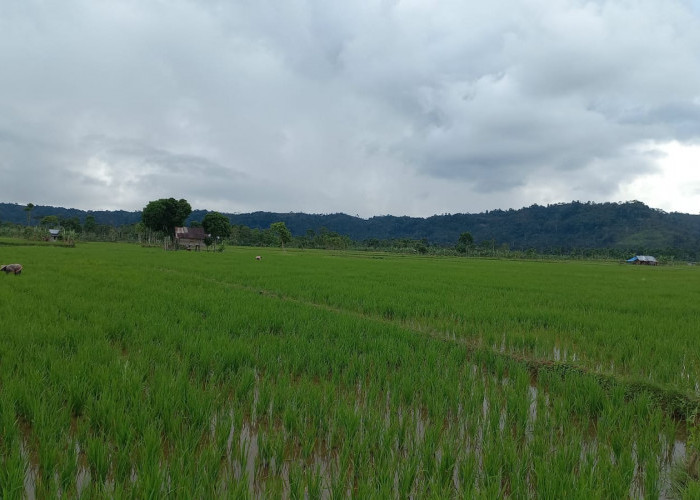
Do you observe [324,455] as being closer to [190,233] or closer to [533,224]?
[190,233]

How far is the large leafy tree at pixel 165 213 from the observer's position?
4056 cm

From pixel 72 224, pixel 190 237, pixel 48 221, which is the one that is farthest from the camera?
pixel 72 224

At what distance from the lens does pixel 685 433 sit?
3.05 m

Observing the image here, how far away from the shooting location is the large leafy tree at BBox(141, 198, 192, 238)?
4056cm

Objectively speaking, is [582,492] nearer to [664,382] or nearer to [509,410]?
[509,410]

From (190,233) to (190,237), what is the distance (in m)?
0.59

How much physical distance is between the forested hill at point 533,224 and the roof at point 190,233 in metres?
41.1

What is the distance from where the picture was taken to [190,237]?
46500 millimetres

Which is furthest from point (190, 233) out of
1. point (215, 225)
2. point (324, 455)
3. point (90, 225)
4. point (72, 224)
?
point (324, 455)

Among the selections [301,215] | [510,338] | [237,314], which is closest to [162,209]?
[237,314]

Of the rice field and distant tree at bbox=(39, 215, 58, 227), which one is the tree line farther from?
the rice field

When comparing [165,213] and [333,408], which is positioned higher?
[165,213]

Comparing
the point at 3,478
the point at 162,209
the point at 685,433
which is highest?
the point at 162,209

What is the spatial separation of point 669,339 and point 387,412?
17.6ft
